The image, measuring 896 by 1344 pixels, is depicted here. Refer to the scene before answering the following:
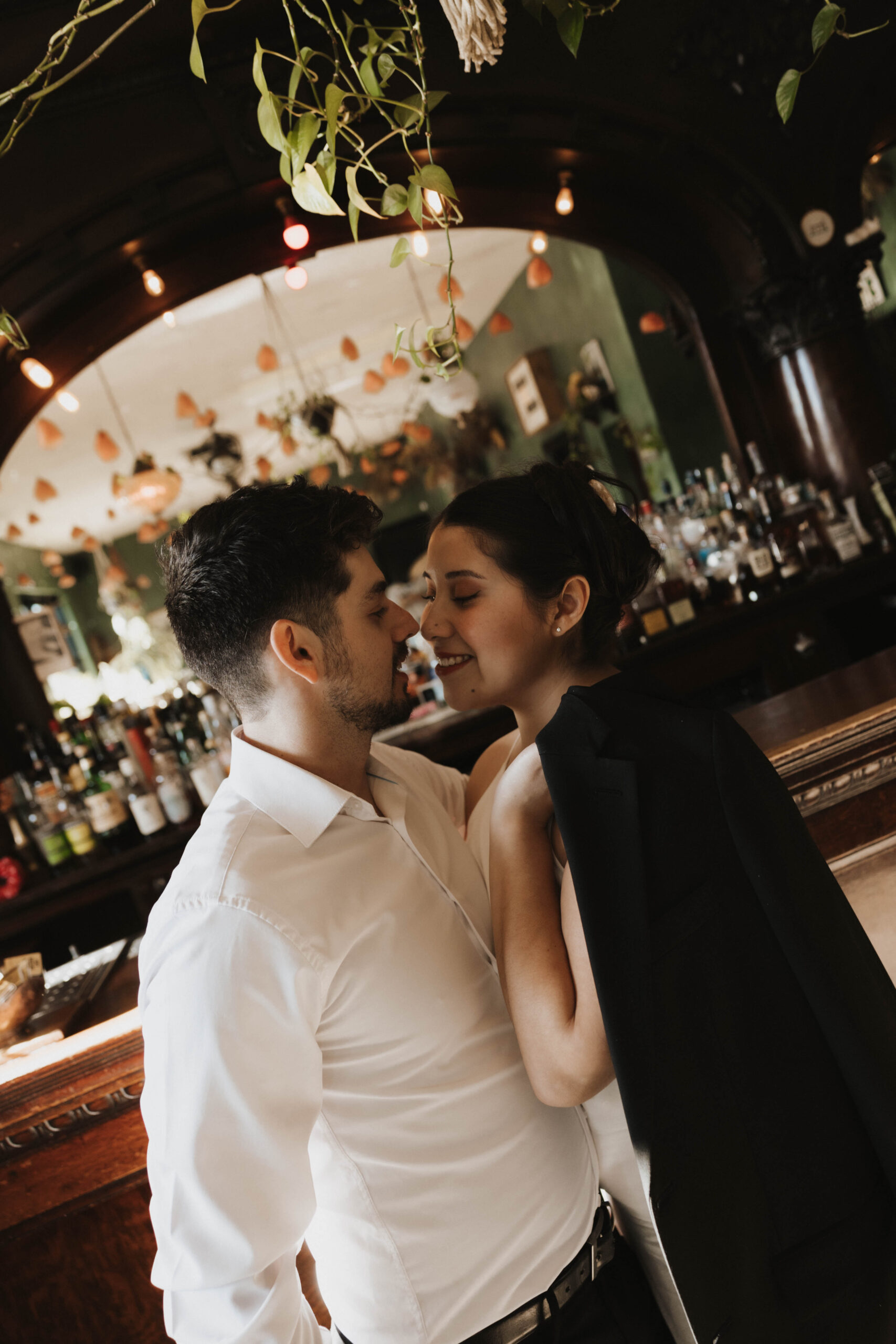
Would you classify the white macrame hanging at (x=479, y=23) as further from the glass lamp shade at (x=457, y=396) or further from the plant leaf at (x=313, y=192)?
the glass lamp shade at (x=457, y=396)

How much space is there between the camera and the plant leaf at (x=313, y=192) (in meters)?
0.80

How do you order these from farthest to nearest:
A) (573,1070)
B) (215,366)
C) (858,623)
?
(215,366), (858,623), (573,1070)

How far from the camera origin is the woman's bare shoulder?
161 cm

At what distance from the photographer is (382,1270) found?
1048 millimetres

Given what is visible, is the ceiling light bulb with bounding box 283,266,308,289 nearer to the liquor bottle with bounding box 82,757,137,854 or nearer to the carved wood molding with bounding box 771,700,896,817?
the liquor bottle with bounding box 82,757,137,854

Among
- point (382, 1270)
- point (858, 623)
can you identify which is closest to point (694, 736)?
point (382, 1270)

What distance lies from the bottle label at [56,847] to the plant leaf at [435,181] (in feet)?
9.56

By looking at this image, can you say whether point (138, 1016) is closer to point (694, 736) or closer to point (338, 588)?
point (338, 588)

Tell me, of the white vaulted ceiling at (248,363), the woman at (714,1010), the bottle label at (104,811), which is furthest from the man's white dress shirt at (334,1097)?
the white vaulted ceiling at (248,363)

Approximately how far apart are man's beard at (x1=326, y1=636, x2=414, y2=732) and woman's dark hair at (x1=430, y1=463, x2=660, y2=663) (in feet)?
0.88

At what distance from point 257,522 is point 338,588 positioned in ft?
0.44

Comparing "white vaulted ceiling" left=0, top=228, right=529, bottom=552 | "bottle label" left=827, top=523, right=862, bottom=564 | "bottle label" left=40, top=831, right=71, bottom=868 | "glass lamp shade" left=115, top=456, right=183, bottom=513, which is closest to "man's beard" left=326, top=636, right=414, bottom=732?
"bottle label" left=40, top=831, right=71, bottom=868

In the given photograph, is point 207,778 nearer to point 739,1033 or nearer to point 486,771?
point 486,771

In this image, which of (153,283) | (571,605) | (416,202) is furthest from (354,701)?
(153,283)
